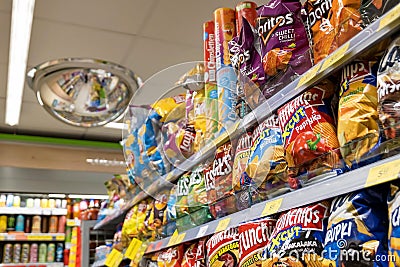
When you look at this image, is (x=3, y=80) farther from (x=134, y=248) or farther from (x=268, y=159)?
(x=268, y=159)

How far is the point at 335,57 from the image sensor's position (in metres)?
0.92

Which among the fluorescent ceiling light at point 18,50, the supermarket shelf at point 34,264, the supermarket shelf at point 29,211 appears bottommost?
the supermarket shelf at point 34,264

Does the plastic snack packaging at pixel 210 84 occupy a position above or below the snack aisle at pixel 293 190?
above

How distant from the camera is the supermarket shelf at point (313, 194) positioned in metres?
0.79

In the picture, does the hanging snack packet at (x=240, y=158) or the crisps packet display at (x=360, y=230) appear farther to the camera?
the hanging snack packet at (x=240, y=158)

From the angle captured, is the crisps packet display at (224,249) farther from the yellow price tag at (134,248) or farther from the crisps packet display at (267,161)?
the yellow price tag at (134,248)

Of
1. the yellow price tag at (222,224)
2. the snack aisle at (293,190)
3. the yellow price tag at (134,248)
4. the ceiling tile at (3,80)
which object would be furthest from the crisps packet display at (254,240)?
the ceiling tile at (3,80)

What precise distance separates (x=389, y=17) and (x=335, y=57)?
15cm

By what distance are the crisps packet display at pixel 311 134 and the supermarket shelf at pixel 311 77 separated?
0.12ft

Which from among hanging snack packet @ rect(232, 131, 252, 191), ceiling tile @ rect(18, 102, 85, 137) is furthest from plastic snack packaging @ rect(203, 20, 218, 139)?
ceiling tile @ rect(18, 102, 85, 137)

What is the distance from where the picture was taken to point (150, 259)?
1.99 m

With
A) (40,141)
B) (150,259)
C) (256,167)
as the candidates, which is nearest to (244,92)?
(256,167)

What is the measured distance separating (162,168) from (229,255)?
26.5 inches

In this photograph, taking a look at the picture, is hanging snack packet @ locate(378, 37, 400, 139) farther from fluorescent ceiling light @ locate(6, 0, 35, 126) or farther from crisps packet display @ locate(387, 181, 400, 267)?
fluorescent ceiling light @ locate(6, 0, 35, 126)
